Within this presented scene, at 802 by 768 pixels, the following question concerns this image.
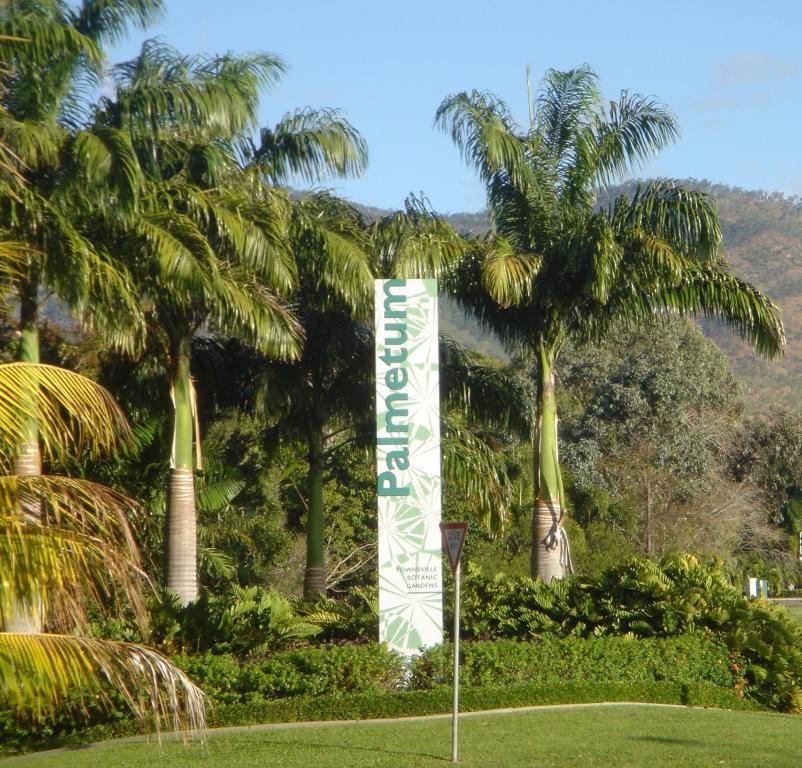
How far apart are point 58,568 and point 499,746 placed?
6.23 m

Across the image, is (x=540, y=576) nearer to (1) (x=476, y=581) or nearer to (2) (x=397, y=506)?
(1) (x=476, y=581)

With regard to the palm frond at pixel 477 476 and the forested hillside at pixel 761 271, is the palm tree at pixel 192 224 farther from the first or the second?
the forested hillside at pixel 761 271

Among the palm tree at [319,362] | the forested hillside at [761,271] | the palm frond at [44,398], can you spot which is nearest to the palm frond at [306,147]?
the palm tree at [319,362]

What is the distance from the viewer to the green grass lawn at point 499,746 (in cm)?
1059

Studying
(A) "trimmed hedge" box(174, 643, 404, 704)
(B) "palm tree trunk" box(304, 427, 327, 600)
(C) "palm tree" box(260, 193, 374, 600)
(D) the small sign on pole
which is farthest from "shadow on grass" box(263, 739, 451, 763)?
(B) "palm tree trunk" box(304, 427, 327, 600)

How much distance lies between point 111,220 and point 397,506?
527cm

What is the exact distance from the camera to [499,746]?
1122 centimetres

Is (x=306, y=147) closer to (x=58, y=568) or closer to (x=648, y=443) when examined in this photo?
(x=58, y=568)

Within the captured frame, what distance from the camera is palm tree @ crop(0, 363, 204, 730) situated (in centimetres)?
603

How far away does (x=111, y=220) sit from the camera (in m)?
15.1

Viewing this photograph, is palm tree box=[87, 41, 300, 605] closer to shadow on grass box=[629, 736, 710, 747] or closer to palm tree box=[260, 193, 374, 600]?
palm tree box=[260, 193, 374, 600]

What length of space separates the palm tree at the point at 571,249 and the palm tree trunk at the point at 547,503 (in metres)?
0.02

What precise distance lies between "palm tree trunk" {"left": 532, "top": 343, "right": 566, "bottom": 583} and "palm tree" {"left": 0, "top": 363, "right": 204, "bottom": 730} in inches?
489

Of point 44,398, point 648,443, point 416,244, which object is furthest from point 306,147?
point 648,443
